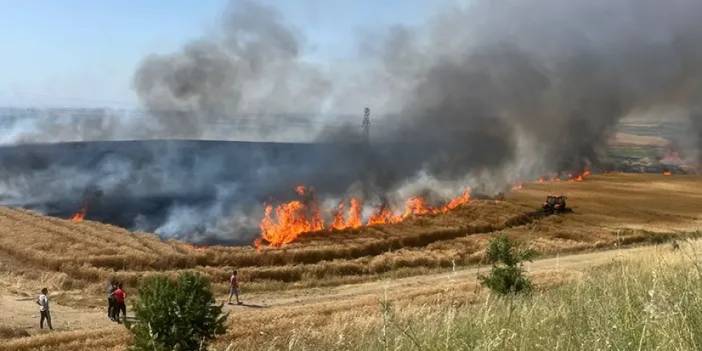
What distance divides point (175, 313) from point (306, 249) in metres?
32.1

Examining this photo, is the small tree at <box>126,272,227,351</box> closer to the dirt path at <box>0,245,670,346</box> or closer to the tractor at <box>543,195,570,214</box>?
the dirt path at <box>0,245,670,346</box>

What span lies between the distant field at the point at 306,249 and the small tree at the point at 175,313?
51.4 ft

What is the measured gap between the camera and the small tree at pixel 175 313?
9.68 m

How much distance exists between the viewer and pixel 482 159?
235 ft

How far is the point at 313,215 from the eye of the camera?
2259 inches

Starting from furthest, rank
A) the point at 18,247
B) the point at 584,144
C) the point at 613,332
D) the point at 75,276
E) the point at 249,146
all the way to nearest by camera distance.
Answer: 1. the point at 249,146
2. the point at 584,144
3. the point at 18,247
4. the point at 75,276
5. the point at 613,332

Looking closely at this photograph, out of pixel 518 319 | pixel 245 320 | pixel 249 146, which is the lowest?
pixel 245 320

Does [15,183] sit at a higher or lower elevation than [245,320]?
higher

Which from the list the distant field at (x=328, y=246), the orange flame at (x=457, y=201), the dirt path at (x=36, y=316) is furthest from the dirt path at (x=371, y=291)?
the orange flame at (x=457, y=201)

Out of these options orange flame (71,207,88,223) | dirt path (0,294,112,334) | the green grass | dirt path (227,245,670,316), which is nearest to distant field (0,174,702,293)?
dirt path (227,245,670,316)

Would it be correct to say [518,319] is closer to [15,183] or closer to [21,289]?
[21,289]

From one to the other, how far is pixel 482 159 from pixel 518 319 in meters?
67.8

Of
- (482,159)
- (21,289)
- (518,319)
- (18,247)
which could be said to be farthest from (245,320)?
(482,159)

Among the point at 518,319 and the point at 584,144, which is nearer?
the point at 518,319
